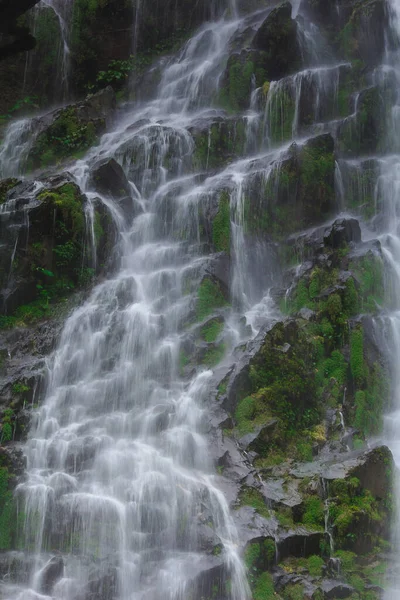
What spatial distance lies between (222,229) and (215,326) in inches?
148

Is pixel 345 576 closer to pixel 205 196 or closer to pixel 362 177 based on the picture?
pixel 205 196

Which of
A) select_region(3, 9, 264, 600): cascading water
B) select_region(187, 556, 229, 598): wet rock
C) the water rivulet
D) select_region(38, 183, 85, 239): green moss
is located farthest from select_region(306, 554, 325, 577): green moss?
select_region(38, 183, 85, 239): green moss

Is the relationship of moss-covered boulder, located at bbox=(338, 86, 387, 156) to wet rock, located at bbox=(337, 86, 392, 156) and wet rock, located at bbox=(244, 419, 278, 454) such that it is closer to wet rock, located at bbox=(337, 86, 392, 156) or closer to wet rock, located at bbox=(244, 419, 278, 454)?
wet rock, located at bbox=(337, 86, 392, 156)

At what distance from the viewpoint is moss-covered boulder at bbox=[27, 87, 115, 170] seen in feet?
71.4

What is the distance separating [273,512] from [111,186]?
11479 mm

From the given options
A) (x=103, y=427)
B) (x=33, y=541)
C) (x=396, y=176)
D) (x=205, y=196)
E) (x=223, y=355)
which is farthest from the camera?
(x=396, y=176)

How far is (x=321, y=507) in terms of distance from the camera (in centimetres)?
1068

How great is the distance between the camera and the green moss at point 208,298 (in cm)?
1521

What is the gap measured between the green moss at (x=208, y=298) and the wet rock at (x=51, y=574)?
671cm

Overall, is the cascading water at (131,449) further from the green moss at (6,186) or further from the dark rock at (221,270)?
the green moss at (6,186)

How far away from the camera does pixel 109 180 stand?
61.3 feet

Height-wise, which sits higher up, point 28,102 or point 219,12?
point 219,12

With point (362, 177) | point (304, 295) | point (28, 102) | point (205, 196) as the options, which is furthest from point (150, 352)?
point (28, 102)

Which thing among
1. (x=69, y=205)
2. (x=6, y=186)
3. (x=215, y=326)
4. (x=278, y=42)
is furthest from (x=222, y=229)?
(x=278, y=42)
